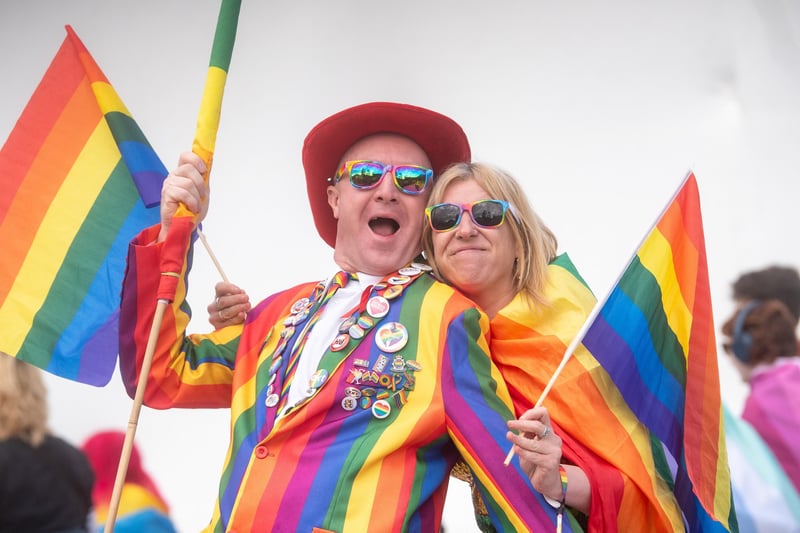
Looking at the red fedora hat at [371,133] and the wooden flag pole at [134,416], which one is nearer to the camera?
the wooden flag pole at [134,416]

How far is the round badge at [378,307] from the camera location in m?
2.28

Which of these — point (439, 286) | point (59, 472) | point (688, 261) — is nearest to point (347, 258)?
point (439, 286)

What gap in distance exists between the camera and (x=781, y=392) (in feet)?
10.1

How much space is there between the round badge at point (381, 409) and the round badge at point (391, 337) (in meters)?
0.14

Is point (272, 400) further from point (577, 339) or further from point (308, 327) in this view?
point (577, 339)

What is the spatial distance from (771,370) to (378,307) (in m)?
1.74

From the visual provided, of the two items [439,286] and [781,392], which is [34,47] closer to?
[439,286]

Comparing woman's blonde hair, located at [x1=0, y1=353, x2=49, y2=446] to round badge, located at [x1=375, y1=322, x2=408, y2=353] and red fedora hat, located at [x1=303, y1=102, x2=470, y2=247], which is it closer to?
red fedora hat, located at [x1=303, y1=102, x2=470, y2=247]

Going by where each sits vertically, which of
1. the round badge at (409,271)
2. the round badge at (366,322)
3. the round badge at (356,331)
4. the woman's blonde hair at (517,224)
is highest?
the woman's blonde hair at (517,224)

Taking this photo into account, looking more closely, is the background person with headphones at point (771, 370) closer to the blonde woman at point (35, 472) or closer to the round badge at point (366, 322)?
the round badge at point (366, 322)

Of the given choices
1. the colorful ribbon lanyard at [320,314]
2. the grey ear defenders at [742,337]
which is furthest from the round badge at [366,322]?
the grey ear defenders at [742,337]

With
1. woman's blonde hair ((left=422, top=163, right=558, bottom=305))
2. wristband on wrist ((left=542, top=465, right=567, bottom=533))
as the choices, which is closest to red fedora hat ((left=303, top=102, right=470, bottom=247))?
woman's blonde hair ((left=422, top=163, right=558, bottom=305))

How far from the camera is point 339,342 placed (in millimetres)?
2232

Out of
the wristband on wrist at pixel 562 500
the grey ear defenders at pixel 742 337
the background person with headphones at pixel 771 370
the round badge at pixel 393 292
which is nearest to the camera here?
the wristband on wrist at pixel 562 500
